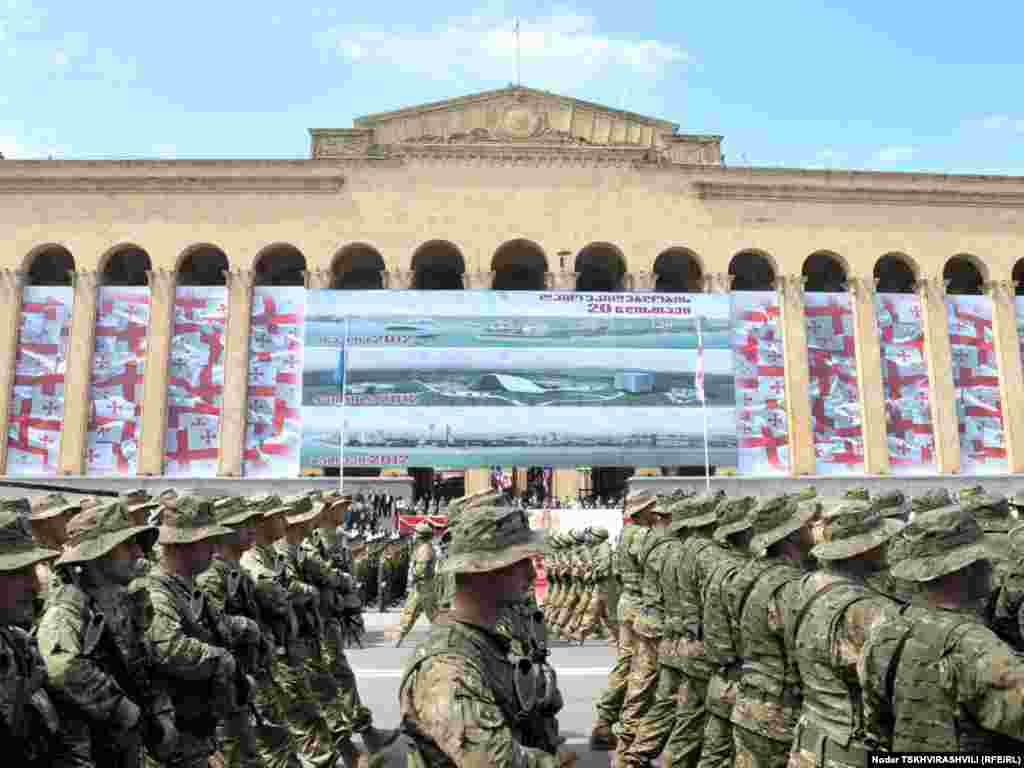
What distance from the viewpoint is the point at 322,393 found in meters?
27.5

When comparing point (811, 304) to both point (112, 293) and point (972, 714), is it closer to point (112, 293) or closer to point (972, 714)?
point (112, 293)

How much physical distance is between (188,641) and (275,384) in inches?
981

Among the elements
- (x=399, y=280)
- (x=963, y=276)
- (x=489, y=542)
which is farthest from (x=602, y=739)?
(x=963, y=276)

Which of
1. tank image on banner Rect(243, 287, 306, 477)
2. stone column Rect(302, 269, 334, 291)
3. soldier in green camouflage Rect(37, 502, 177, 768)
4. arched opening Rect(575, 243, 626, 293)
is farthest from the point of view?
arched opening Rect(575, 243, 626, 293)

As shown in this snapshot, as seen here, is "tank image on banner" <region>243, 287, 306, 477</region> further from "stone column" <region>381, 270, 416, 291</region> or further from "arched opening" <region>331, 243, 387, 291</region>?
"stone column" <region>381, 270, 416, 291</region>

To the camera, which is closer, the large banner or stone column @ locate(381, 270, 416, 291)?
the large banner

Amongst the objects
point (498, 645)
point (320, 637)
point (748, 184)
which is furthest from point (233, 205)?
point (498, 645)

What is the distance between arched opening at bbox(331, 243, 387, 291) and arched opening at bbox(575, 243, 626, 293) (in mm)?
8220

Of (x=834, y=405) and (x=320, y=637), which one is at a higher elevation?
(x=834, y=405)

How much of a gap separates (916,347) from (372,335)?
2073 centimetres

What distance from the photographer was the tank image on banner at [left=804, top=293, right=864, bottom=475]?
29.6 meters

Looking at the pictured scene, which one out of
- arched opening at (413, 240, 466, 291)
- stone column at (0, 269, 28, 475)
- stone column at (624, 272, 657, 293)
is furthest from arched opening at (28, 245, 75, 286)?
stone column at (624, 272, 657, 293)

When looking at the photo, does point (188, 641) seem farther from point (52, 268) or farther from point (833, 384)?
point (52, 268)

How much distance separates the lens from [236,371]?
28438 mm
